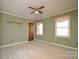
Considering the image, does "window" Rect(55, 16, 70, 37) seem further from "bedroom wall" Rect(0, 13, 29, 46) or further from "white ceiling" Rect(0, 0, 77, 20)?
"bedroom wall" Rect(0, 13, 29, 46)

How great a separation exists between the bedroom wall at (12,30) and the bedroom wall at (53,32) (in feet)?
5.96

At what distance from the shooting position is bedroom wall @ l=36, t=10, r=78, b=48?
168 inches

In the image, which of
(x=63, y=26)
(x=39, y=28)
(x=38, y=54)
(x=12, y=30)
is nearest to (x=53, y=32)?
(x=63, y=26)

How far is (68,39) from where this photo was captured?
4.60m

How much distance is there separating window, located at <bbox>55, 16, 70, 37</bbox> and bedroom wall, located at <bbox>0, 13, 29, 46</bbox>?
10.0 feet

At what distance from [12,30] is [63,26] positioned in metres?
3.94

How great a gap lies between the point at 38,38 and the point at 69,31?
3.68 m

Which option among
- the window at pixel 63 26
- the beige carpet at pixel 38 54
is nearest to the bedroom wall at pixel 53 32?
the window at pixel 63 26

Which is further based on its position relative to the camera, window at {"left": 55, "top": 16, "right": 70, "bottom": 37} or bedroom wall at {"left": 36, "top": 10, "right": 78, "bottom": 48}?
window at {"left": 55, "top": 16, "right": 70, "bottom": 37}

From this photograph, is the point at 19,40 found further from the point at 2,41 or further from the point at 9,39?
the point at 2,41

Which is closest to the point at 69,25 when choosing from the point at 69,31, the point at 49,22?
the point at 69,31

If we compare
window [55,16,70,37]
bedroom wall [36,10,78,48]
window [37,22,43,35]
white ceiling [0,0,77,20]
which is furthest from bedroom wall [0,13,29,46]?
window [55,16,70,37]

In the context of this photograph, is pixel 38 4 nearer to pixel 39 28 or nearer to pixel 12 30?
pixel 12 30

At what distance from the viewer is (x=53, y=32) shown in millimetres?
5715
